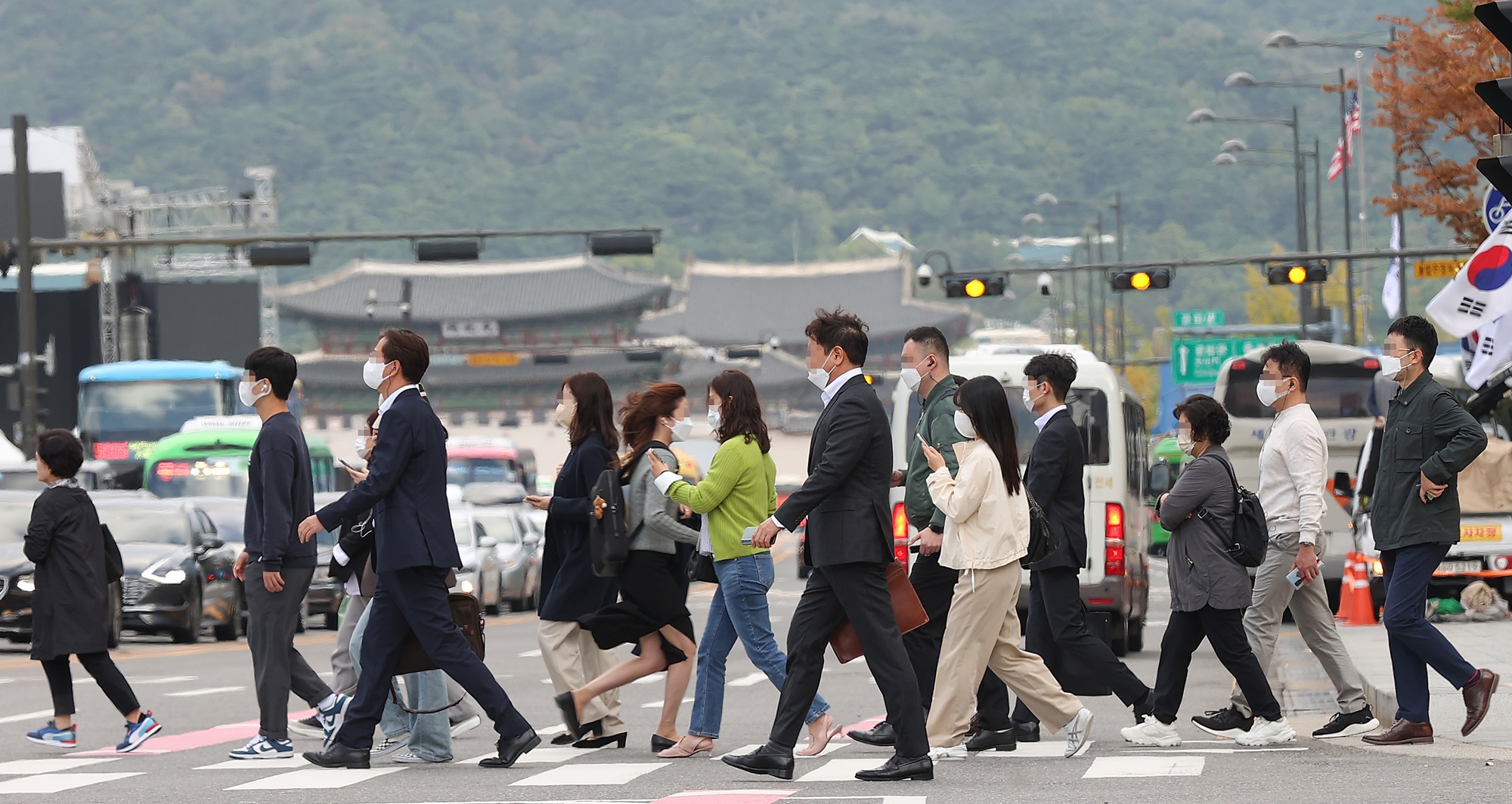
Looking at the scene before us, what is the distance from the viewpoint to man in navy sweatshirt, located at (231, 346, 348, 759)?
31.9 feet

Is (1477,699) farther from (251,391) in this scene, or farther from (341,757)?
(251,391)

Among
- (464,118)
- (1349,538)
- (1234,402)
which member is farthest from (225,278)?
(464,118)

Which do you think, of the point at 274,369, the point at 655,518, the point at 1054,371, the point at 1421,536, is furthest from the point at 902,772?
the point at 274,369

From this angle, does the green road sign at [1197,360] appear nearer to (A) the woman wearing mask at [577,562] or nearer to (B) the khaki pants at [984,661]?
(A) the woman wearing mask at [577,562]

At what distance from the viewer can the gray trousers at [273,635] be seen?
972cm

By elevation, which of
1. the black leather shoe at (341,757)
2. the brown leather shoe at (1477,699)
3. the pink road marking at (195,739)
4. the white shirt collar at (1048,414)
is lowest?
the pink road marking at (195,739)

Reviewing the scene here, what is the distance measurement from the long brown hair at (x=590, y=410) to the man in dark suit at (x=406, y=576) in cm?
110

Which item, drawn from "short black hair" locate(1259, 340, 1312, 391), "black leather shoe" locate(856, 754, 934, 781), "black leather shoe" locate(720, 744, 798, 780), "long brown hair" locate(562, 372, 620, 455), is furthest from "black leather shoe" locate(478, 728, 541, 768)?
"short black hair" locate(1259, 340, 1312, 391)

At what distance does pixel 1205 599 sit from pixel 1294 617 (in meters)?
0.73

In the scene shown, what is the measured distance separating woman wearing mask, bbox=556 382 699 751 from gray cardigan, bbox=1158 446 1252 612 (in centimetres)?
219

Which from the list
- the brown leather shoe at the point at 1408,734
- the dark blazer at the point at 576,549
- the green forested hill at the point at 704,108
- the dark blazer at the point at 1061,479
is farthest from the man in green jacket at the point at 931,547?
the green forested hill at the point at 704,108

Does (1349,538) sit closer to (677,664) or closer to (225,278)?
(677,664)

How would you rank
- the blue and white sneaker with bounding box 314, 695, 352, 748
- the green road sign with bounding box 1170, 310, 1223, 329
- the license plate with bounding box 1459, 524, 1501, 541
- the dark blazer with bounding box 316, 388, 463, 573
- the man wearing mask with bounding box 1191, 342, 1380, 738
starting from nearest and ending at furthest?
the dark blazer with bounding box 316, 388, 463, 573, the man wearing mask with bounding box 1191, 342, 1380, 738, the blue and white sneaker with bounding box 314, 695, 352, 748, the license plate with bounding box 1459, 524, 1501, 541, the green road sign with bounding box 1170, 310, 1223, 329

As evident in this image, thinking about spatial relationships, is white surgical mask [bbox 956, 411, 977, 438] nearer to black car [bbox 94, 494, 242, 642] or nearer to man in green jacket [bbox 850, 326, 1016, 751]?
man in green jacket [bbox 850, 326, 1016, 751]
